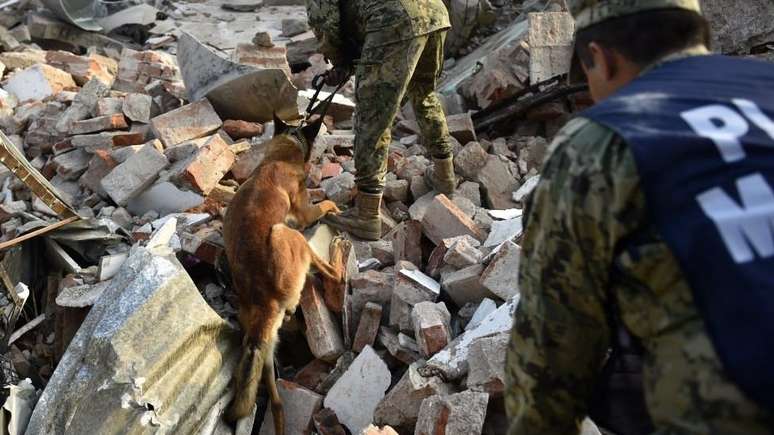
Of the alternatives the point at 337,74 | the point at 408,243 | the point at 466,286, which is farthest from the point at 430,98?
the point at 466,286

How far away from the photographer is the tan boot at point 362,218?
4891 mm

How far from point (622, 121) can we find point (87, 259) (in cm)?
398

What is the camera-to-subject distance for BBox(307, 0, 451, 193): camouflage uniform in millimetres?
4449

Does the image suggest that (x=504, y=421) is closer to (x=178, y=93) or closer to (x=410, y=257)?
(x=410, y=257)

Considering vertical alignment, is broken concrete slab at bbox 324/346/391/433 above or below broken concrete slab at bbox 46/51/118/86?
below

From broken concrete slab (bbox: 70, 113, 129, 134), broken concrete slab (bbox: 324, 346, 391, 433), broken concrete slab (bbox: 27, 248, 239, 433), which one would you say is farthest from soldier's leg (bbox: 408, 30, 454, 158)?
broken concrete slab (bbox: 70, 113, 129, 134)

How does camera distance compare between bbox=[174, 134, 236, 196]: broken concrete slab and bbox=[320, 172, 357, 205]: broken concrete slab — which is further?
bbox=[320, 172, 357, 205]: broken concrete slab

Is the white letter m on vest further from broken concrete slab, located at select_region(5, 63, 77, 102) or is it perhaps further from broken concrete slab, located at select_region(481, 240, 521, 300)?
broken concrete slab, located at select_region(5, 63, 77, 102)

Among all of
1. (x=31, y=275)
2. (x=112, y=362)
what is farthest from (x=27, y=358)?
(x=112, y=362)

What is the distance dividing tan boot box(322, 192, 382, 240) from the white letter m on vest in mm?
3517

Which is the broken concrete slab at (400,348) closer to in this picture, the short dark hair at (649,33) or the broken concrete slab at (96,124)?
Answer: the short dark hair at (649,33)

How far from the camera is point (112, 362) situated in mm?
3213

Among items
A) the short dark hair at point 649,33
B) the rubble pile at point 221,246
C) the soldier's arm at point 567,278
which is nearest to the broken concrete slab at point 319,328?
the rubble pile at point 221,246

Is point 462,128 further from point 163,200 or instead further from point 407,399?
point 407,399
